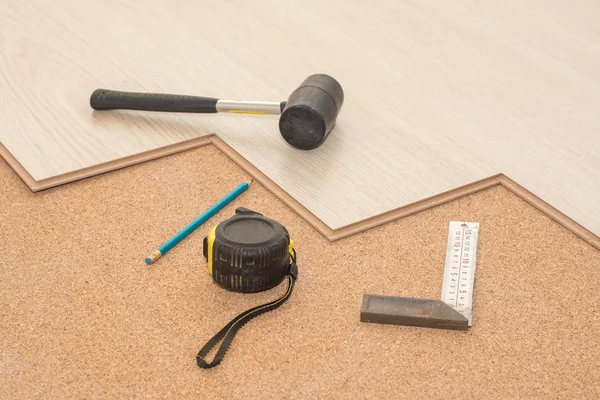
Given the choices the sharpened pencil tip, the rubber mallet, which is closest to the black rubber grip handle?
the rubber mallet

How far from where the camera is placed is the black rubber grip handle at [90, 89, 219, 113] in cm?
188

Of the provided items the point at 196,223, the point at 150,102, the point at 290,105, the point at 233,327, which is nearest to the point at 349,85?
the point at 290,105

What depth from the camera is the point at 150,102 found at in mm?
1896

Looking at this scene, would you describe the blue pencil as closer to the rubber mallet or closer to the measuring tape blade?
the rubber mallet

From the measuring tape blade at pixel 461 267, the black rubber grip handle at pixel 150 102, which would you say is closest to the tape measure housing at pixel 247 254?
the measuring tape blade at pixel 461 267

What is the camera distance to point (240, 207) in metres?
1.55

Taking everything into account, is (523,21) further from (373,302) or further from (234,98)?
(373,302)

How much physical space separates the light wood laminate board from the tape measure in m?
0.21

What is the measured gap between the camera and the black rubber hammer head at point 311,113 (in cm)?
176

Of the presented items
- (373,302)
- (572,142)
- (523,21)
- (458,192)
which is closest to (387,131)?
(458,192)

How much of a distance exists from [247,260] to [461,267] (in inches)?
15.7

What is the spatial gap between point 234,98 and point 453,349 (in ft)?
2.98

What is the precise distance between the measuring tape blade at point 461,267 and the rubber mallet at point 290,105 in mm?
358

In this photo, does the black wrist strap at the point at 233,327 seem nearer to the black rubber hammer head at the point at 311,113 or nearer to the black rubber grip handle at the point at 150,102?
the black rubber hammer head at the point at 311,113
